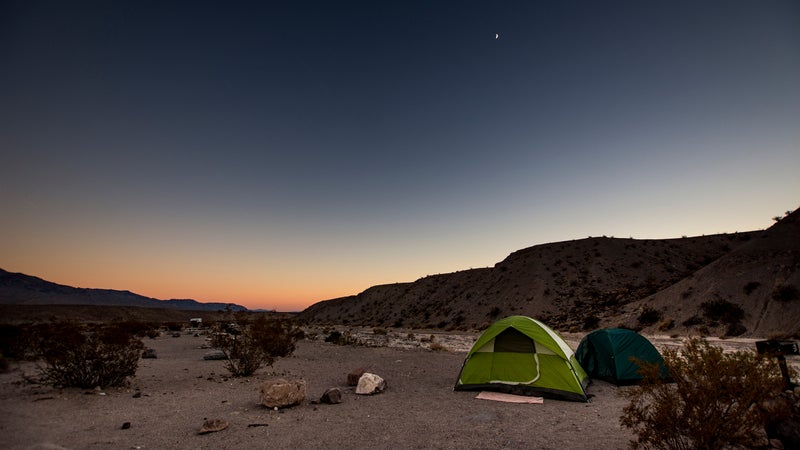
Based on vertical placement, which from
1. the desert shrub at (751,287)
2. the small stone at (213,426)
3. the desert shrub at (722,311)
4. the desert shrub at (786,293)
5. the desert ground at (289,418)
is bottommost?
the desert ground at (289,418)

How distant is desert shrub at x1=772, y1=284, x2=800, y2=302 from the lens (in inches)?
931

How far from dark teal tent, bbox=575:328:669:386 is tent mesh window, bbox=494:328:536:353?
3.49 metres

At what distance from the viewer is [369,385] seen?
36.8 feet

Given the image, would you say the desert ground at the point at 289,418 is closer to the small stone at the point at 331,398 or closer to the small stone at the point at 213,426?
the small stone at the point at 213,426

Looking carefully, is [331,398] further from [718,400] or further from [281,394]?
[718,400]

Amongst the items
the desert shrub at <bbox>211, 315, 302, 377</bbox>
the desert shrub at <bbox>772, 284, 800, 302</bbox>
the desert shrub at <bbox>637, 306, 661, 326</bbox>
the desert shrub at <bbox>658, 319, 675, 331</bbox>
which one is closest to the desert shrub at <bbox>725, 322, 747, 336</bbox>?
the desert shrub at <bbox>772, 284, 800, 302</bbox>

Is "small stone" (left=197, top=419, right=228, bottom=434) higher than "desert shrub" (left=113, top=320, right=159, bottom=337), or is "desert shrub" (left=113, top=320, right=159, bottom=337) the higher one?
"desert shrub" (left=113, top=320, right=159, bottom=337)

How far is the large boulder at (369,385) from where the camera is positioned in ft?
36.2

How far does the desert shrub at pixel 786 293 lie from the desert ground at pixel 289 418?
21767 millimetres

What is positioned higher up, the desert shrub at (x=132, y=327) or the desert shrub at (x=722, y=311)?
the desert shrub at (x=722, y=311)

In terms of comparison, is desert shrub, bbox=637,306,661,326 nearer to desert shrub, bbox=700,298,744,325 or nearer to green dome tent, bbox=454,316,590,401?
desert shrub, bbox=700,298,744,325

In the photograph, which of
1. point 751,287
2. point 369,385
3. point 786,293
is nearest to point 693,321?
point 751,287

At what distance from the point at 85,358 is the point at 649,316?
36.4m

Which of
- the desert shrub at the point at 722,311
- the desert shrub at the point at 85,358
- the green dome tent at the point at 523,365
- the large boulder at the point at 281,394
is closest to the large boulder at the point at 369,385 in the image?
the large boulder at the point at 281,394
